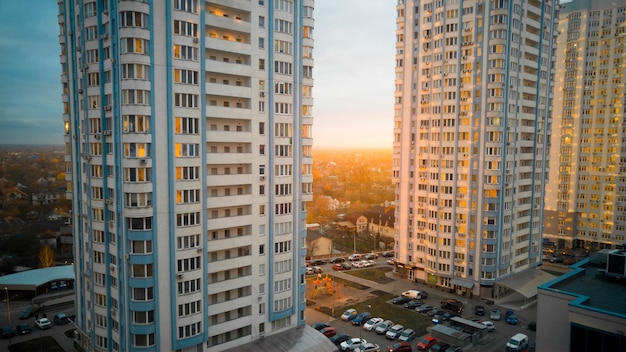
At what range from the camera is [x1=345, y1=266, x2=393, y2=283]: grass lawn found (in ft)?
254

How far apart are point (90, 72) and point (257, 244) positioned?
22139 millimetres

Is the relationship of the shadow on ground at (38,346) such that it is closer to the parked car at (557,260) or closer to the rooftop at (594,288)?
the rooftop at (594,288)

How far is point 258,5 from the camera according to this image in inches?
1692

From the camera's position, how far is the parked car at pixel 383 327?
55594mm

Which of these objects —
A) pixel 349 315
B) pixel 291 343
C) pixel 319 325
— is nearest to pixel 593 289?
pixel 291 343

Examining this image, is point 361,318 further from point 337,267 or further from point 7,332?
point 7,332

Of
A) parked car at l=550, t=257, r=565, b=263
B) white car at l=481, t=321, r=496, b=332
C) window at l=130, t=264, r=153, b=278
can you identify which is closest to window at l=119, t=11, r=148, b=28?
window at l=130, t=264, r=153, b=278

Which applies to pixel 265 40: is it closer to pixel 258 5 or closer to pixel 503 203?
pixel 258 5

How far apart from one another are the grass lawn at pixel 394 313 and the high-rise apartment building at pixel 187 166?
17.0 meters

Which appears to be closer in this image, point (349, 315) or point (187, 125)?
point (187, 125)

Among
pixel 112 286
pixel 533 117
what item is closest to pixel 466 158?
pixel 533 117

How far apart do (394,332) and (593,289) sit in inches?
933

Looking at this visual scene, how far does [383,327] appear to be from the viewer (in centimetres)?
5603

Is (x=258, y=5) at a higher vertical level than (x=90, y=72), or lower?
higher
